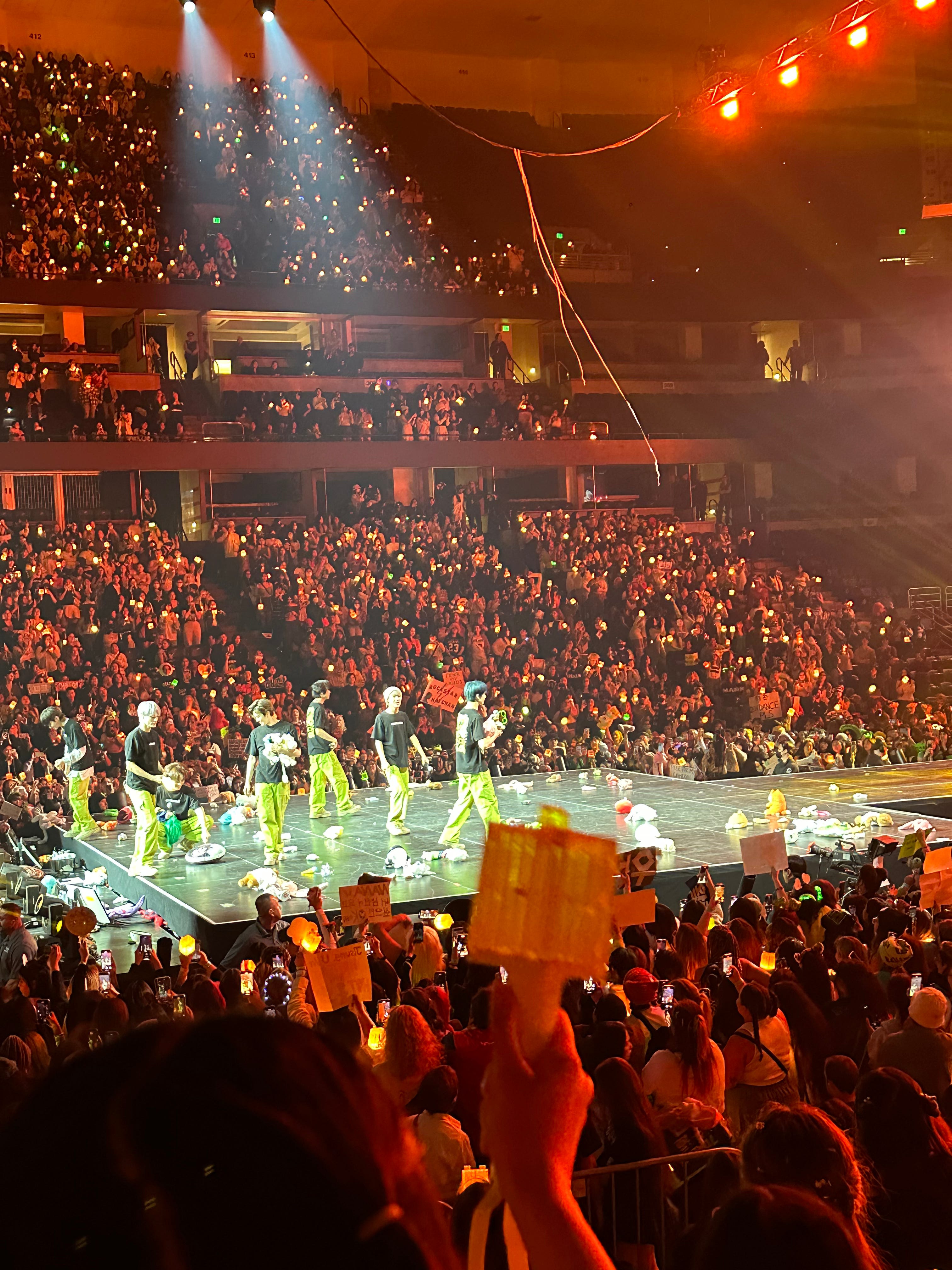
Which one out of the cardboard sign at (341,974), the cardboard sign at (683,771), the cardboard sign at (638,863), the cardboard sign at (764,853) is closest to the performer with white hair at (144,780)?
the cardboard sign at (638,863)

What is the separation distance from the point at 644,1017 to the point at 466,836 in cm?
939

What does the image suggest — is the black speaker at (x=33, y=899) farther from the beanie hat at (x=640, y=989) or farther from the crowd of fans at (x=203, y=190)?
the crowd of fans at (x=203, y=190)

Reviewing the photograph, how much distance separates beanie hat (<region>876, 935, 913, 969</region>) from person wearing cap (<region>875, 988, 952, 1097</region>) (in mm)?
1708

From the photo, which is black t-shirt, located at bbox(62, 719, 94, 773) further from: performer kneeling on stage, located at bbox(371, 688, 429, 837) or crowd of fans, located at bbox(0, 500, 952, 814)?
performer kneeling on stage, located at bbox(371, 688, 429, 837)

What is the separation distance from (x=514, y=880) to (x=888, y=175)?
40.2 meters

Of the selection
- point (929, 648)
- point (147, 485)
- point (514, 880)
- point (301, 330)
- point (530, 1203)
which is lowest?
point (929, 648)

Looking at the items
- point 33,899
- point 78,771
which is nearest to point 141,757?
point 33,899

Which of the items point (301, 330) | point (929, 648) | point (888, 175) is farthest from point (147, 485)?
point (888, 175)

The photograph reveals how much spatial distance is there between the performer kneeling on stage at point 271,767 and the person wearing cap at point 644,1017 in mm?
7357

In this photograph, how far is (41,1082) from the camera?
2.76ft

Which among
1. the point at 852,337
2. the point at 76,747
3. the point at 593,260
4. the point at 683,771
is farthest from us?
the point at 852,337

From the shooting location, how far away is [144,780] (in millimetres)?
13555

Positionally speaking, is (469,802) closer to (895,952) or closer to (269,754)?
(269,754)

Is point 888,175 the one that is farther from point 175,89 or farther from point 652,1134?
point 652,1134
